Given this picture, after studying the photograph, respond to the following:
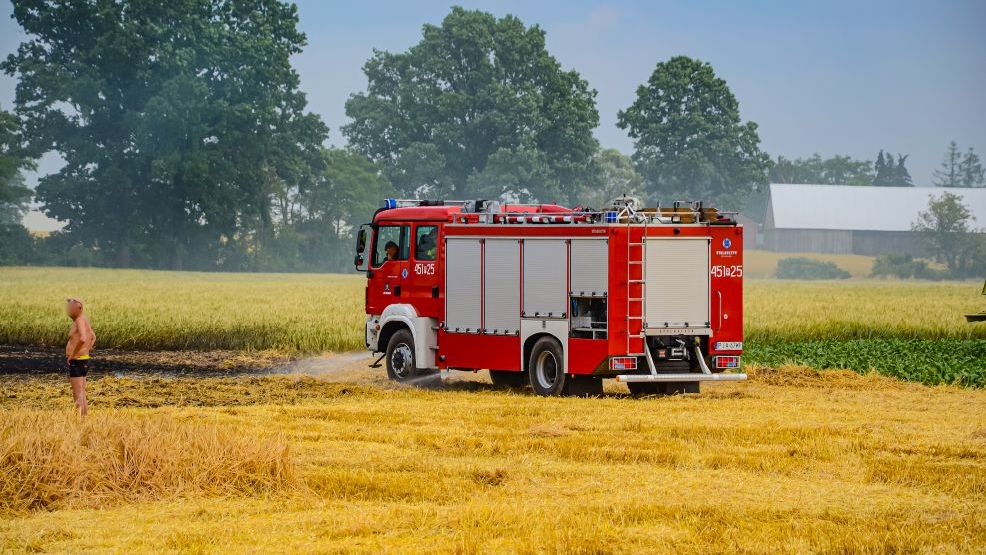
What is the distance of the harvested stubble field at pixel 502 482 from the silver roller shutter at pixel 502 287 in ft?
11.5

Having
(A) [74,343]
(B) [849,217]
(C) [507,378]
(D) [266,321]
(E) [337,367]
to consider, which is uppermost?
(B) [849,217]

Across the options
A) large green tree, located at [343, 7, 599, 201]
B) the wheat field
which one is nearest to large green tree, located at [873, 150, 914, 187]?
large green tree, located at [343, 7, 599, 201]

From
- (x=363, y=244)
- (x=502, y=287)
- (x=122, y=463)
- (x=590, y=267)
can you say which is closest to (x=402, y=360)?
(x=363, y=244)

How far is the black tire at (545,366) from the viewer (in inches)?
845

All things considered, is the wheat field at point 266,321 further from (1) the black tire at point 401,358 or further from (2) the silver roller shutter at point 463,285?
(2) the silver roller shutter at point 463,285

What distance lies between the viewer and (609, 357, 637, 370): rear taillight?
20.7 meters

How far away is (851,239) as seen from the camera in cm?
12650

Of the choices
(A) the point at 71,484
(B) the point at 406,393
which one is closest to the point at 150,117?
(B) the point at 406,393

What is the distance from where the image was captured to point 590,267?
69.4 ft

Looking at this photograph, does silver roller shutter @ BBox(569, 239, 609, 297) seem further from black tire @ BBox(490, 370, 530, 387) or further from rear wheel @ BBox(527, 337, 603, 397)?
black tire @ BBox(490, 370, 530, 387)

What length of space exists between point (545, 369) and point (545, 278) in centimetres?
144

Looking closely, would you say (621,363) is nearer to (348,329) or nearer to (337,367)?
(337,367)

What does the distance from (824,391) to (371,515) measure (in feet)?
42.1

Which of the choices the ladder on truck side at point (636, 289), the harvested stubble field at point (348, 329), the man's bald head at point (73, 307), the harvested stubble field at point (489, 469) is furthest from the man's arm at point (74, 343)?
the harvested stubble field at point (348, 329)
